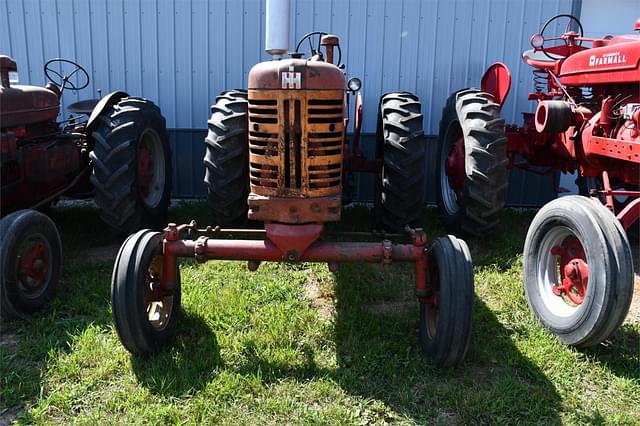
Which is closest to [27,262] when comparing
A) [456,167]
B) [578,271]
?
[578,271]

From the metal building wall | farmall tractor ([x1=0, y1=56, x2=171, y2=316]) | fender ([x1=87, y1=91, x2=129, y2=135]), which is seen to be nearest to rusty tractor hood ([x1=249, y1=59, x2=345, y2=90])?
farmall tractor ([x1=0, y1=56, x2=171, y2=316])

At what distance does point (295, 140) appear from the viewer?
2.96m

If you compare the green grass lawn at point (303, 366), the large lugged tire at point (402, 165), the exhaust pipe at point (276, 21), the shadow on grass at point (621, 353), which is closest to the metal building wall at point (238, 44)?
the exhaust pipe at point (276, 21)

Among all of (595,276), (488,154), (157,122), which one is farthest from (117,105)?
(595,276)

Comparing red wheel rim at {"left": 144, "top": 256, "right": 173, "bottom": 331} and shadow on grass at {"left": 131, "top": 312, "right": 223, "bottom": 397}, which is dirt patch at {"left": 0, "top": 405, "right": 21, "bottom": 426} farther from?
red wheel rim at {"left": 144, "top": 256, "right": 173, "bottom": 331}

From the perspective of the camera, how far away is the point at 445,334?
9.24 ft

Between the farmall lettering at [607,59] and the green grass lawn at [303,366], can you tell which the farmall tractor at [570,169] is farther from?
the green grass lawn at [303,366]

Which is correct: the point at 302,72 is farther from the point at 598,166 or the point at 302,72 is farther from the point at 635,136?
the point at 598,166

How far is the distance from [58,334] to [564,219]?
10.4ft

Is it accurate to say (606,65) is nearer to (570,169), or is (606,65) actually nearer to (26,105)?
(570,169)

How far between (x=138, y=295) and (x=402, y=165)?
2.10 metres

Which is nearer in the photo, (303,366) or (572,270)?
(303,366)

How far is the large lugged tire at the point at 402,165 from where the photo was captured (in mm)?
4031

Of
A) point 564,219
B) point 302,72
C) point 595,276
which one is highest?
point 302,72
